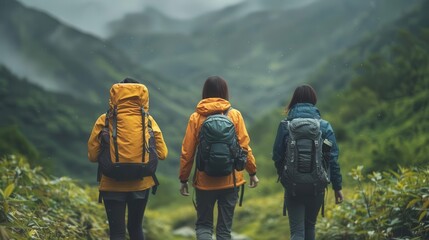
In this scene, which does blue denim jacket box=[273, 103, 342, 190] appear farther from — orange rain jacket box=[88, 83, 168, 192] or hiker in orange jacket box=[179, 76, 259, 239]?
orange rain jacket box=[88, 83, 168, 192]

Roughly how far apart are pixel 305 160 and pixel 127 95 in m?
1.93

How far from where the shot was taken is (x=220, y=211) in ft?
17.3

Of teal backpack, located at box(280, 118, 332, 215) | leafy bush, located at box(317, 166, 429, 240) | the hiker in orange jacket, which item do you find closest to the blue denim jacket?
teal backpack, located at box(280, 118, 332, 215)

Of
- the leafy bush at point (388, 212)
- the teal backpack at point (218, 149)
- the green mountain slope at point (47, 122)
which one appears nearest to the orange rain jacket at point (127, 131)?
the teal backpack at point (218, 149)

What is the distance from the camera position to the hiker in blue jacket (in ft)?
A: 17.0

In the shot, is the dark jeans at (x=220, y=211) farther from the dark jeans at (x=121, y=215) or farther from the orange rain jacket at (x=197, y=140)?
the dark jeans at (x=121, y=215)

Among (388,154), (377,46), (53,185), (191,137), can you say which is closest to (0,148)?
(53,185)

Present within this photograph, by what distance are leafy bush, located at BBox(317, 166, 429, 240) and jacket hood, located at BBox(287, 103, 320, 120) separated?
4.96 ft

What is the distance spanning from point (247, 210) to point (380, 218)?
13.4m

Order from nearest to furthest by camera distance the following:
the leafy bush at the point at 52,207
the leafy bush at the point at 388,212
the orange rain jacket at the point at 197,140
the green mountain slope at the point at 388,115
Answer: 1. the orange rain jacket at the point at 197,140
2. the leafy bush at the point at 388,212
3. the leafy bush at the point at 52,207
4. the green mountain slope at the point at 388,115

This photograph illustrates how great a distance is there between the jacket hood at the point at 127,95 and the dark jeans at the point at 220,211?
3.77 feet

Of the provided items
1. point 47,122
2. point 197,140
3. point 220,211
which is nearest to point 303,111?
point 197,140

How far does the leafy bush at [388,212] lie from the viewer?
577cm

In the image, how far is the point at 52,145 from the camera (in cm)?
14675
